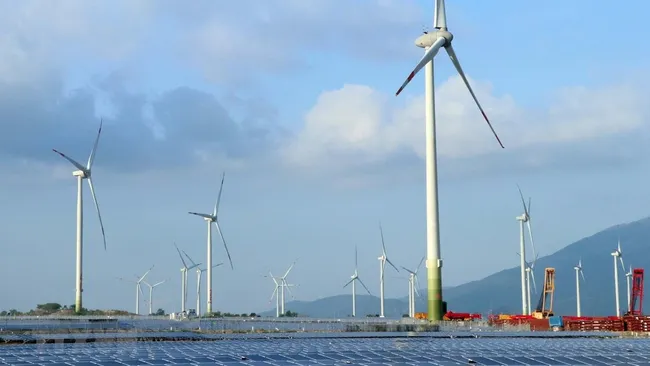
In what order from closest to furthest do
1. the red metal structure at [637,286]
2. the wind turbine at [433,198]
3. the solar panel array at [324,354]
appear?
A: the solar panel array at [324,354], the wind turbine at [433,198], the red metal structure at [637,286]

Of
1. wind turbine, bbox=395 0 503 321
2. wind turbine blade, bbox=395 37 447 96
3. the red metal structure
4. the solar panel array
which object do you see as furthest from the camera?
the red metal structure

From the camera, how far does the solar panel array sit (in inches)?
2391

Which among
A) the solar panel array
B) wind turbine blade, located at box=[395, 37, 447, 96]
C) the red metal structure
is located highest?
wind turbine blade, located at box=[395, 37, 447, 96]

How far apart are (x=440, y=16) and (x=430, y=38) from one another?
4691 mm

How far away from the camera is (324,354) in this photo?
2643 inches

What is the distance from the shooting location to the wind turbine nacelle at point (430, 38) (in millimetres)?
137625

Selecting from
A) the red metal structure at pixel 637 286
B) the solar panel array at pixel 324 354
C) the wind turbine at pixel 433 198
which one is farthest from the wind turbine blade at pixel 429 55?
the red metal structure at pixel 637 286

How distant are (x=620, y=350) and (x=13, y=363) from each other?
44255mm

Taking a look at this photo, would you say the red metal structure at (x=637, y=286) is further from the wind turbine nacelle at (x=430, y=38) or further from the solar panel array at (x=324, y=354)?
the solar panel array at (x=324, y=354)

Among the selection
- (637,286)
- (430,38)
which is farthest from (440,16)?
(637,286)

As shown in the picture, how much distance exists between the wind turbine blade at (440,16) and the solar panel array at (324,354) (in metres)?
69.2

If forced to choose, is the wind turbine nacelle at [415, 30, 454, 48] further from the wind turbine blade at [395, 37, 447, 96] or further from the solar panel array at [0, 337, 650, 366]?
the solar panel array at [0, 337, 650, 366]

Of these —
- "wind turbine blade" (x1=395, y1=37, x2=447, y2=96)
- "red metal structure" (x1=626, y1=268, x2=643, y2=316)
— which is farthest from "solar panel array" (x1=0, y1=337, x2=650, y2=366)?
"red metal structure" (x1=626, y1=268, x2=643, y2=316)

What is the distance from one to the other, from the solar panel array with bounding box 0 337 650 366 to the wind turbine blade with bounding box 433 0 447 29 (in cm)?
6921
